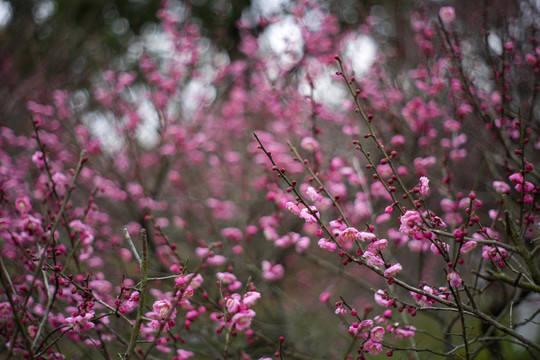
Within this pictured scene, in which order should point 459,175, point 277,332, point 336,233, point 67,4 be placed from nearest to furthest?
1. point 336,233
2. point 277,332
3. point 459,175
4. point 67,4

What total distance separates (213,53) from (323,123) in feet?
6.35

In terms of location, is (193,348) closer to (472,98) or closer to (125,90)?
(472,98)

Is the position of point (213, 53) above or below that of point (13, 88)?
above

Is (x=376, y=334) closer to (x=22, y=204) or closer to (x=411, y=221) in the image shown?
(x=411, y=221)

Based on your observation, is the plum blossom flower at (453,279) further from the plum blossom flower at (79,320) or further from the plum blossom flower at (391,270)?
the plum blossom flower at (79,320)

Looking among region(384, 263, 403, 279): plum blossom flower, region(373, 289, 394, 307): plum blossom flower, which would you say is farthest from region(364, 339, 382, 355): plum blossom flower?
region(384, 263, 403, 279): plum blossom flower

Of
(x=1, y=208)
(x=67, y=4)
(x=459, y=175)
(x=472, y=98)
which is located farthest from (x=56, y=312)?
(x=67, y=4)

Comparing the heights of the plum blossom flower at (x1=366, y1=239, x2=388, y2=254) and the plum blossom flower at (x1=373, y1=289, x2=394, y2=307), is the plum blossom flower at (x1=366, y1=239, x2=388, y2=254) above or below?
above

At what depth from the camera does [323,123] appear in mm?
5297

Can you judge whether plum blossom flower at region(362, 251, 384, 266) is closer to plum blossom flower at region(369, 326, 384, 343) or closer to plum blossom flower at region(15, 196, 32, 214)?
plum blossom flower at region(369, 326, 384, 343)

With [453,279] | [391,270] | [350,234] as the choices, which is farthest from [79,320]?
[453,279]

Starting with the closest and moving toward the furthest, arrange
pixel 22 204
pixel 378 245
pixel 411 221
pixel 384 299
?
pixel 411 221 → pixel 378 245 → pixel 384 299 → pixel 22 204

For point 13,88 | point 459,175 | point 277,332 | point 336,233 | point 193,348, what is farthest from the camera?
point 13,88

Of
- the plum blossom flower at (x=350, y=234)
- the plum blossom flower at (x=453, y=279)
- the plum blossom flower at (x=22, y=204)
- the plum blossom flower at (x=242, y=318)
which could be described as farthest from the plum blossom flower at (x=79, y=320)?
the plum blossom flower at (x=453, y=279)
